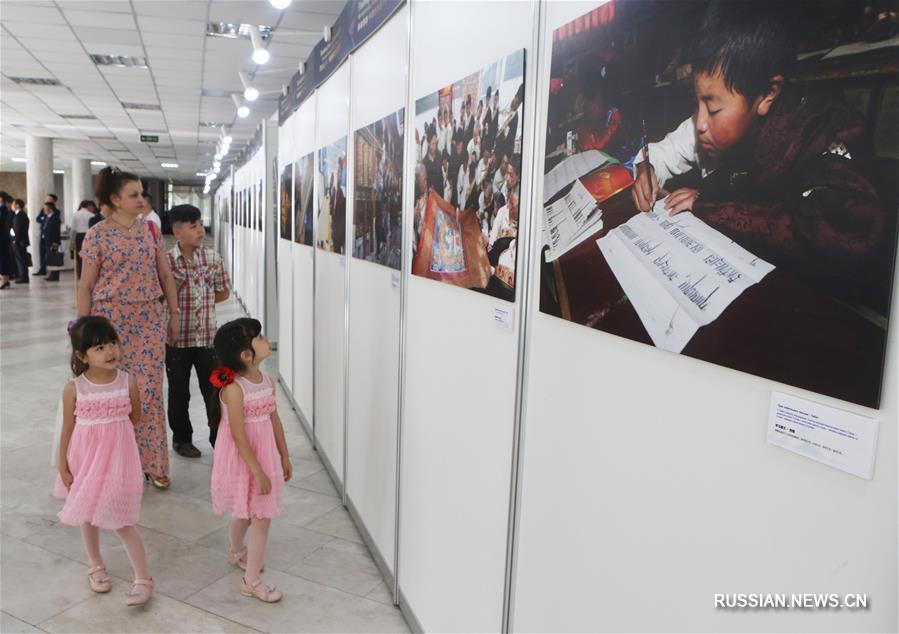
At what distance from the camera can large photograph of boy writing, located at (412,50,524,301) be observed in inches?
70.2

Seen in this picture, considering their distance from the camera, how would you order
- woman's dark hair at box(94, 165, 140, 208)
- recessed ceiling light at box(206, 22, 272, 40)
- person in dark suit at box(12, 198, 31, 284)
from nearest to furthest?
woman's dark hair at box(94, 165, 140, 208), recessed ceiling light at box(206, 22, 272, 40), person in dark suit at box(12, 198, 31, 284)

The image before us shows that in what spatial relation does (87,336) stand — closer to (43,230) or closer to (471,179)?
(471,179)

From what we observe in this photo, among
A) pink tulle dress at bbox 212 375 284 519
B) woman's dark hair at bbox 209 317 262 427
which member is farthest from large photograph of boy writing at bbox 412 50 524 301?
pink tulle dress at bbox 212 375 284 519

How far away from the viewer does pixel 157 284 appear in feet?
12.2

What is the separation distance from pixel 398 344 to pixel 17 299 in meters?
12.2

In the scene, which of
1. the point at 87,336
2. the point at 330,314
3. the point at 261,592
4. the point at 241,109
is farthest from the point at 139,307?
the point at 241,109

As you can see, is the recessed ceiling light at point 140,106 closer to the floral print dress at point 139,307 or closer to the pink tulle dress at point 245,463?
the floral print dress at point 139,307

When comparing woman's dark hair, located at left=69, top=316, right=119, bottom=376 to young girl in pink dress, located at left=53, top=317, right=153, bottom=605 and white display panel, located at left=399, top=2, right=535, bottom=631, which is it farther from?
white display panel, located at left=399, top=2, right=535, bottom=631

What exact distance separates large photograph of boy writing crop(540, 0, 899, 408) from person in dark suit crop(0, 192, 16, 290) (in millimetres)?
14982

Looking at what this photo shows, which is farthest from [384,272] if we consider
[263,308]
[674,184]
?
[263,308]

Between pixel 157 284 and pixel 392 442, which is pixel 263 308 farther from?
pixel 392 442

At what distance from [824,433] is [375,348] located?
95.9 inches

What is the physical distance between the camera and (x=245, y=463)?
2.79m

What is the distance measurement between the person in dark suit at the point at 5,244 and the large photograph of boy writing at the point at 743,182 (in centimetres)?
1498
